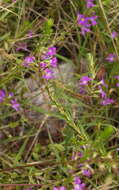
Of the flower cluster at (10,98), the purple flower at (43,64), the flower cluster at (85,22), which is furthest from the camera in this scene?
the flower cluster at (85,22)

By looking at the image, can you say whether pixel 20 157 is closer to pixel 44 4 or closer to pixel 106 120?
pixel 106 120

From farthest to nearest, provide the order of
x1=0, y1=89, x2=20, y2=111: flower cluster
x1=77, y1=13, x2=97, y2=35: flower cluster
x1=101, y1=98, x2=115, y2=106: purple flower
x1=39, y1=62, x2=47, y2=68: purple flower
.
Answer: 1. x1=77, y1=13, x2=97, y2=35: flower cluster
2. x1=101, y1=98, x2=115, y2=106: purple flower
3. x1=0, y1=89, x2=20, y2=111: flower cluster
4. x1=39, y1=62, x2=47, y2=68: purple flower

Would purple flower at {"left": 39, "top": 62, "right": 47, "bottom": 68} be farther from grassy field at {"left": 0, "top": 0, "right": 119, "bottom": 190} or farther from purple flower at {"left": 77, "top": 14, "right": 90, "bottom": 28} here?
purple flower at {"left": 77, "top": 14, "right": 90, "bottom": 28}

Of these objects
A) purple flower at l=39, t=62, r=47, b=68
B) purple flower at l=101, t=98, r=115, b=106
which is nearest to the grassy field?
purple flower at l=101, t=98, r=115, b=106

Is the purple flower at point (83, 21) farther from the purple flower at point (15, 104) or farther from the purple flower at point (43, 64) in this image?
the purple flower at point (43, 64)

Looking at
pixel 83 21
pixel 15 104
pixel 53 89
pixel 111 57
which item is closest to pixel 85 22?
pixel 83 21

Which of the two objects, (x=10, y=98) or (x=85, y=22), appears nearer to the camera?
(x=10, y=98)

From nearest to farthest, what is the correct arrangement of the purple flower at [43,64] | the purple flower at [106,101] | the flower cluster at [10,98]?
1. the purple flower at [43,64]
2. the flower cluster at [10,98]
3. the purple flower at [106,101]

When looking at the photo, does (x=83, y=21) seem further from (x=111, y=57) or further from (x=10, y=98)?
(x=10, y=98)

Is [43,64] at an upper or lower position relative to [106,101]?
→ upper

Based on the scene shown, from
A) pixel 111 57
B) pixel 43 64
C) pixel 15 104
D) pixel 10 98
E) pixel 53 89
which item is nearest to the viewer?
pixel 43 64

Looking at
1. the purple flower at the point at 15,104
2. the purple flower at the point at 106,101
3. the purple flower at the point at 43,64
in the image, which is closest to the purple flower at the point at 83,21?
the purple flower at the point at 106,101
